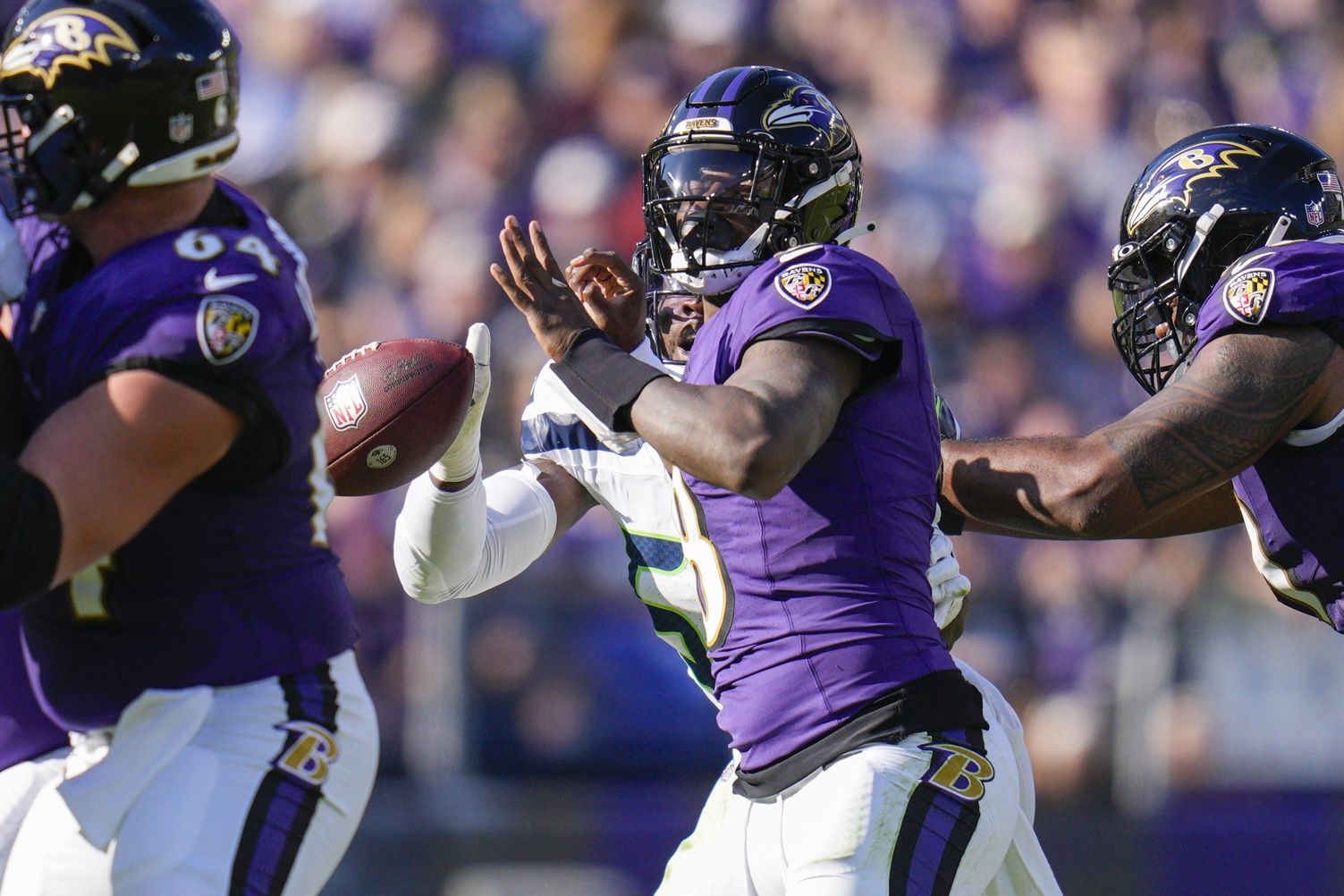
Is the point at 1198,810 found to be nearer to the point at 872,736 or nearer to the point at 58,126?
the point at 872,736

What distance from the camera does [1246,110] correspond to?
7.30 meters

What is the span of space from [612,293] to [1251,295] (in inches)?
45.6

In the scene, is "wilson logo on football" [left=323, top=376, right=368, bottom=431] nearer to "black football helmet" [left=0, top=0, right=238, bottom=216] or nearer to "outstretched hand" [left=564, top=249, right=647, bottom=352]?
"outstretched hand" [left=564, top=249, right=647, bottom=352]

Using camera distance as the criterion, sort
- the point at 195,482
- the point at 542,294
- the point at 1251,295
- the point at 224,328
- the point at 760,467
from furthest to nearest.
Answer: the point at 1251,295 → the point at 542,294 → the point at 760,467 → the point at 195,482 → the point at 224,328

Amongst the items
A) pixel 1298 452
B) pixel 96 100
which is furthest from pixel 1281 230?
pixel 96 100

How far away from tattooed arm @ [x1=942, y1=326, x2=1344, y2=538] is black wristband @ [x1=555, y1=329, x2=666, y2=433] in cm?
81

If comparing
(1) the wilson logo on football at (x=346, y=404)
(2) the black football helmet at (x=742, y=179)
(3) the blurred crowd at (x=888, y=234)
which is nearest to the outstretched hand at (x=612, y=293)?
(2) the black football helmet at (x=742, y=179)

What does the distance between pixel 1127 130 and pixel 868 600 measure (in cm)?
504

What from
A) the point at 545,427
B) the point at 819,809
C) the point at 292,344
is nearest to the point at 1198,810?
the point at 545,427

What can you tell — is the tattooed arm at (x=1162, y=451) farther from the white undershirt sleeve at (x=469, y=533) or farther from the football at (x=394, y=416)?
the football at (x=394, y=416)

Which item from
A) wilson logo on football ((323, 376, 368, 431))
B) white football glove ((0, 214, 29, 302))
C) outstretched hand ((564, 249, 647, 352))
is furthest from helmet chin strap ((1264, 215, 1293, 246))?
white football glove ((0, 214, 29, 302))

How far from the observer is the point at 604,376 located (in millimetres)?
2721

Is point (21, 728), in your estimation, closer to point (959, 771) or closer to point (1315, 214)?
point (959, 771)

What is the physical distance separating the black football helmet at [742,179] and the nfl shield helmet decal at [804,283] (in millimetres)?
415
